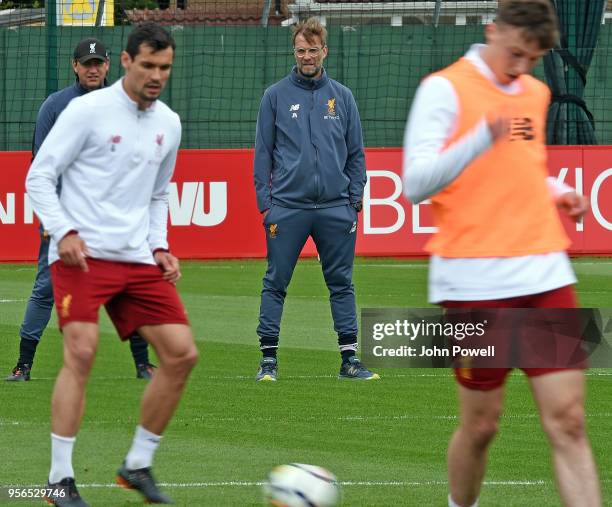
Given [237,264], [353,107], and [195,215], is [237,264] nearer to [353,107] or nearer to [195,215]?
[195,215]

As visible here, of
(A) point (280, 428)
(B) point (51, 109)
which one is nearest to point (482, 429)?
(A) point (280, 428)

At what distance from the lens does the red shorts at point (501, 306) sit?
4.95m

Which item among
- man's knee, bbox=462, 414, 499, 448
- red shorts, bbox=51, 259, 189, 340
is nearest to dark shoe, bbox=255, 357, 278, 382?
red shorts, bbox=51, 259, 189, 340

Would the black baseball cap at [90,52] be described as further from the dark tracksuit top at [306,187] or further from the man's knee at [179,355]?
the man's knee at [179,355]

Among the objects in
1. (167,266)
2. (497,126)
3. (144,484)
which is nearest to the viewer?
(497,126)

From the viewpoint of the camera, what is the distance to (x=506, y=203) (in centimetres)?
493

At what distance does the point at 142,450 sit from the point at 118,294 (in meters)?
0.67

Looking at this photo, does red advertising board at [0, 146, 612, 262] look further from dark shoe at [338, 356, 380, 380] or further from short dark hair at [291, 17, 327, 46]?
short dark hair at [291, 17, 327, 46]

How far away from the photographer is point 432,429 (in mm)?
8164

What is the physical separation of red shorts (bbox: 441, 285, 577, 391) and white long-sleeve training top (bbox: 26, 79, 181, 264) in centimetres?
175

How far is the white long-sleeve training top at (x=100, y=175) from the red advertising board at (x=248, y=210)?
466 inches

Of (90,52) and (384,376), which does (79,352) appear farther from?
(384,376)

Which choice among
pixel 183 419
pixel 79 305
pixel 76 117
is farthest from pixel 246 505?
pixel 183 419

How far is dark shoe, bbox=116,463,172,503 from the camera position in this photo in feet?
20.7
